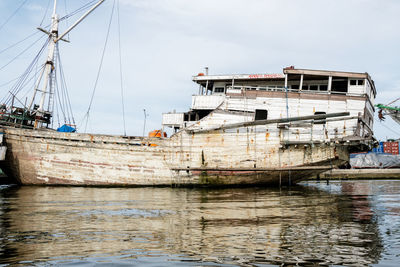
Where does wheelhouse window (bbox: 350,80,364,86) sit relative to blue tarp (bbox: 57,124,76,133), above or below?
above

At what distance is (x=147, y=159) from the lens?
58.8 ft

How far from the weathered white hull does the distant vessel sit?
0.17 feet

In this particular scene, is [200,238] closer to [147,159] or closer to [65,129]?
[147,159]

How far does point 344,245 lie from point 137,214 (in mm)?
5006

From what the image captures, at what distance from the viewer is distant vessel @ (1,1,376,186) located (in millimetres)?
17234

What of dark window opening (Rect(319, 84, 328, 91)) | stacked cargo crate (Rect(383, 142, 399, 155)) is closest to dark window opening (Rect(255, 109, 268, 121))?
dark window opening (Rect(319, 84, 328, 91))

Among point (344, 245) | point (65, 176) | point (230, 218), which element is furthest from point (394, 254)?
point (65, 176)

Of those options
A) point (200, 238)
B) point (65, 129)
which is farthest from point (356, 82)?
point (65, 129)

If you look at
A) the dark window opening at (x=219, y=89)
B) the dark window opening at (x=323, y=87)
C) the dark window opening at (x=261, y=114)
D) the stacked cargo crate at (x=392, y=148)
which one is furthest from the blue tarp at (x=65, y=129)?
the stacked cargo crate at (x=392, y=148)

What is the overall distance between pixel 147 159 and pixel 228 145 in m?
4.52

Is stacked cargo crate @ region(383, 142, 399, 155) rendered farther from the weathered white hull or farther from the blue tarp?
the blue tarp

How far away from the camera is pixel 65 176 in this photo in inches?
714

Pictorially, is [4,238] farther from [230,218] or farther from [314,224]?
[314,224]

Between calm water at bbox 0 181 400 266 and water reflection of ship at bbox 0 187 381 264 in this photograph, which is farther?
water reflection of ship at bbox 0 187 381 264
